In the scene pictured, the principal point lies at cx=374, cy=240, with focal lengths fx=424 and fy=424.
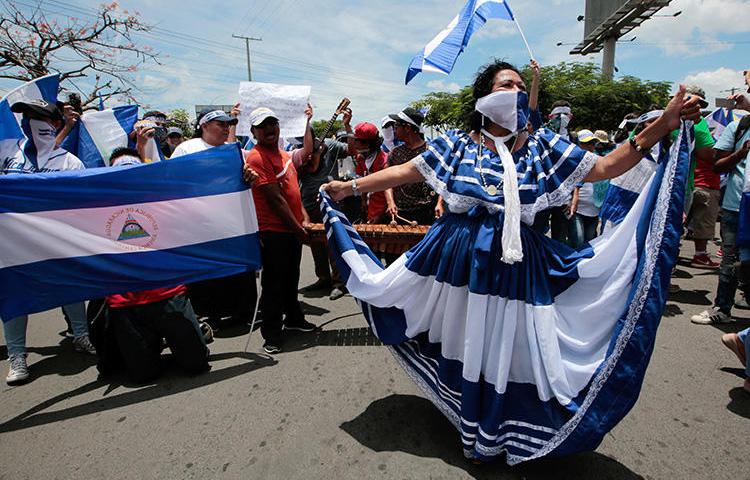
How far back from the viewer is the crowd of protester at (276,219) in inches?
134

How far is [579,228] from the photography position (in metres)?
5.52

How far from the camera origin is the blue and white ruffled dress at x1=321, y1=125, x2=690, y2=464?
1964 millimetres

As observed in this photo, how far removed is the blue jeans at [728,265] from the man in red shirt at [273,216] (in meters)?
4.10

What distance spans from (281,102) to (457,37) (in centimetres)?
207

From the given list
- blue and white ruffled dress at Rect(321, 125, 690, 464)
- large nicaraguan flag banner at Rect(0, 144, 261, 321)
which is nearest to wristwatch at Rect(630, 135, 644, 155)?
blue and white ruffled dress at Rect(321, 125, 690, 464)

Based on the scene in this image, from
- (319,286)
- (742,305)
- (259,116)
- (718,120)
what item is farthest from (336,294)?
(718,120)

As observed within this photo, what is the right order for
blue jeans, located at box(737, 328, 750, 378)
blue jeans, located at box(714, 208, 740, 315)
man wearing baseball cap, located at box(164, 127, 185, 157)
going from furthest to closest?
man wearing baseball cap, located at box(164, 127, 185, 157)
blue jeans, located at box(714, 208, 740, 315)
blue jeans, located at box(737, 328, 750, 378)

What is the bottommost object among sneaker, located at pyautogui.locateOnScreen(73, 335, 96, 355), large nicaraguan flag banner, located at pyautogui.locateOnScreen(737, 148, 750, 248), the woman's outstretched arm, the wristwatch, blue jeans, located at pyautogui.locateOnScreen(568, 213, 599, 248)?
sneaker, located at pyautogui.locateOnScreen(73, 335, 96, 355)

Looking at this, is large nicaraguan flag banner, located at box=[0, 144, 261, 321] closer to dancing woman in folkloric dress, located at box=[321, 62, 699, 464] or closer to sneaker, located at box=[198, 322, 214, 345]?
sneaker, located at box=[198, 322, 214, 345]

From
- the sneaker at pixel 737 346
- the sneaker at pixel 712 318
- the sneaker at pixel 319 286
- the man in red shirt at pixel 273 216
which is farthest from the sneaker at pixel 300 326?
the sneaker at pixel 712 318

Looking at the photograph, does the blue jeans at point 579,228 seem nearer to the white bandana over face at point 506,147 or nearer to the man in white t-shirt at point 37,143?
the white bandana over face at point 506,147

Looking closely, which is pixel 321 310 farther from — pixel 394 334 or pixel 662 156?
pixel 662 156

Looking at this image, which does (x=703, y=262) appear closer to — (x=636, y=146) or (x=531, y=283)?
(x=636, y=146)

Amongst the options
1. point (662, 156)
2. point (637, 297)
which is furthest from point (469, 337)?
point (662, 156)
